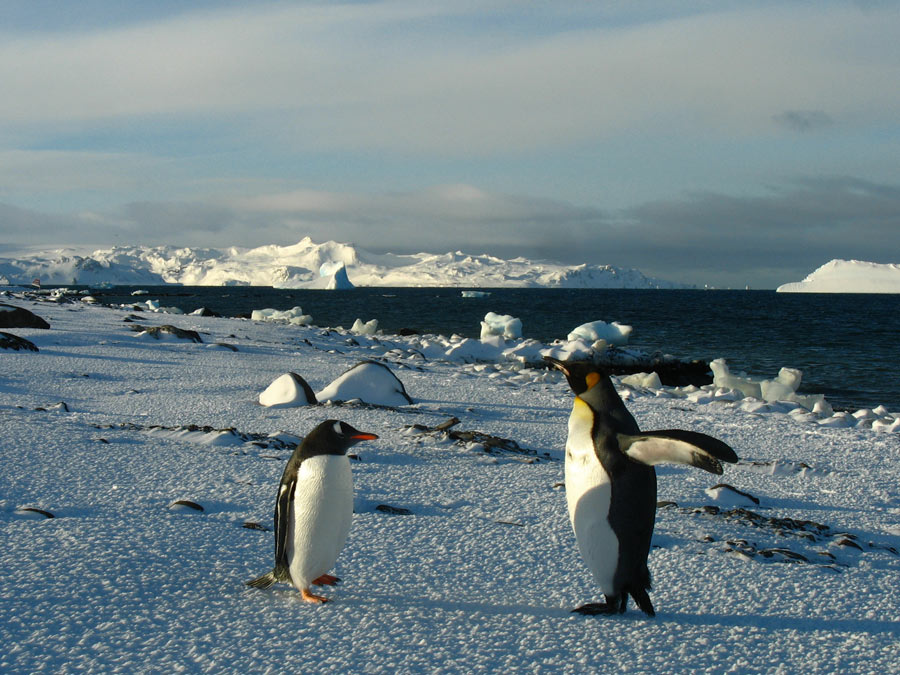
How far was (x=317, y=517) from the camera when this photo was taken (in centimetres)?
256

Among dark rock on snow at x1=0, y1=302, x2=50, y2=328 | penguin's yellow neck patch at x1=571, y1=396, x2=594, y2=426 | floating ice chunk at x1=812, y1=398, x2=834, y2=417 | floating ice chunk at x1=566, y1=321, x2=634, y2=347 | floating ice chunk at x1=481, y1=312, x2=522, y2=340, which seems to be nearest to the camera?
penguin's yellow neck patch at x1=571, y1=396, x2=594, y2=426

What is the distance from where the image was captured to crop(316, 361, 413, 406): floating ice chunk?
714 centimetres

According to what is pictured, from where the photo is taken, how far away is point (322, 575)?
264cm

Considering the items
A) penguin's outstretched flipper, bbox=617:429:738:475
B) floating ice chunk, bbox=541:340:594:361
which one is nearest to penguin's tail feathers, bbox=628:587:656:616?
penguin's outstretched flipper, bbox=617:429:738:475

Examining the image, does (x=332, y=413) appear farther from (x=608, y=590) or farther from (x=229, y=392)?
(x=608, y=590)

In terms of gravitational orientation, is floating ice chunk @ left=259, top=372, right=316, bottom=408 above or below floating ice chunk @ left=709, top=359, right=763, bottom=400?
above

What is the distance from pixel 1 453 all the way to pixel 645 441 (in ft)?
12.5

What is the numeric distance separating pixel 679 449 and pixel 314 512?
1256 mm

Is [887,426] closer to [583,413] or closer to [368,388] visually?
[368,388]

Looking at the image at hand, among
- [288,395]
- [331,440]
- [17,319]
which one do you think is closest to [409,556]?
[331,440]

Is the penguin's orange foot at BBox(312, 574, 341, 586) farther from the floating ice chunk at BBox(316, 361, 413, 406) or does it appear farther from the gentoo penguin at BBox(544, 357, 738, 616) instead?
the floating ice chunk at BBox(316, 361, 413, 406)

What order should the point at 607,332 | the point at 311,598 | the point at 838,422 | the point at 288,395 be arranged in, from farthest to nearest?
the point at 607,332
the point at 838,422
the point at 288,395
the point at 311,598

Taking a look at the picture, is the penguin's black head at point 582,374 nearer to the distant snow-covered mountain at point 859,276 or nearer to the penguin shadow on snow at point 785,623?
the penguin shadow on snow at point 785,623

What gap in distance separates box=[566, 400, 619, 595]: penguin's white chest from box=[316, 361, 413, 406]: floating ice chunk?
4.63m
